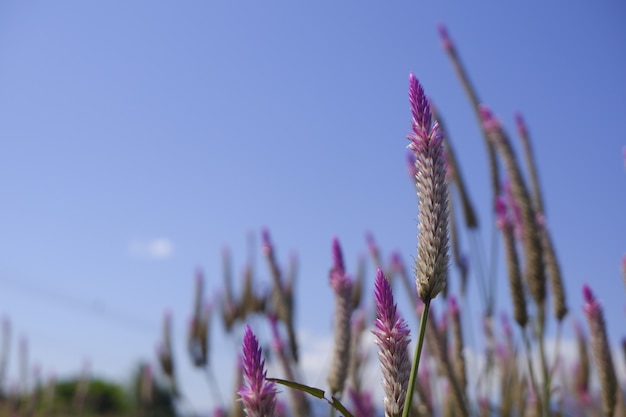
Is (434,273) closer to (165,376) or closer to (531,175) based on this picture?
(531,175)

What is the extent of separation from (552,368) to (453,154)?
1.04 metres

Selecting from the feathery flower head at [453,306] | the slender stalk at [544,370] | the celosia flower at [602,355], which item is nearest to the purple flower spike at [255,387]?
the slender stalk at [544,370]

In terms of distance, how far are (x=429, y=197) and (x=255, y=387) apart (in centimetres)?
39

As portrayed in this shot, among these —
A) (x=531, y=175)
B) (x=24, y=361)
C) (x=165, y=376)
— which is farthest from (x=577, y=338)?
(x=24, y=361)

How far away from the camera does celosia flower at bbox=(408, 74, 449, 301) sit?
101 centimetres

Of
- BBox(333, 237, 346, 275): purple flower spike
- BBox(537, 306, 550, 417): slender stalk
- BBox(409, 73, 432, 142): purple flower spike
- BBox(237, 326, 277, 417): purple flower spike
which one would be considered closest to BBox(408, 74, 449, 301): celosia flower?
BBox(409, 73, 432, 142): purple flower spike

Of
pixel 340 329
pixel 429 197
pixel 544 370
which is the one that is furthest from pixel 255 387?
pixel 544 370

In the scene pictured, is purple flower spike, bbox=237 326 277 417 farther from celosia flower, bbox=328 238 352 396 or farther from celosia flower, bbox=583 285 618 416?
celosia flower, bbox=583 285 618 416

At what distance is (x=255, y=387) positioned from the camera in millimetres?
930

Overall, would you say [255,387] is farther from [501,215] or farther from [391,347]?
[501,215]

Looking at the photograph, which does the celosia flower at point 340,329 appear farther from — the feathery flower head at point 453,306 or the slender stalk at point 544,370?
the feathery flower head at point 453,306

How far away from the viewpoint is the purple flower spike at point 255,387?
93 centimetres

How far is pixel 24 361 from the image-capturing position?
662 centimetres

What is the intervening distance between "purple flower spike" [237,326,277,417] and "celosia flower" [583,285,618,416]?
179 centimetres
